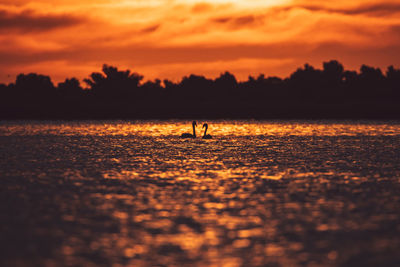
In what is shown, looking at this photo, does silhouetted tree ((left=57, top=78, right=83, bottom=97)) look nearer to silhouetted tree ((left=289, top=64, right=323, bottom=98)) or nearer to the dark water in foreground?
silhouetted tree ((left=289, top=64, right=323, bottom=98))

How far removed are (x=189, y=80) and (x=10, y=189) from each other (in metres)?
154

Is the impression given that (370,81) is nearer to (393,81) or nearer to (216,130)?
(393,81)

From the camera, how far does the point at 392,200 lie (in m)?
19.0

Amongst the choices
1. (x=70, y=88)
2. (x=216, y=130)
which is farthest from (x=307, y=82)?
(x=216, y=130)

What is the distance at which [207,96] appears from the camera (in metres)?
173

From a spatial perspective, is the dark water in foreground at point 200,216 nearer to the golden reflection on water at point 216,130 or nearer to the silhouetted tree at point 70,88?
the golden reflection on water at point 216,130

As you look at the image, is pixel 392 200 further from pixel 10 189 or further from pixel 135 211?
pixel 10 189

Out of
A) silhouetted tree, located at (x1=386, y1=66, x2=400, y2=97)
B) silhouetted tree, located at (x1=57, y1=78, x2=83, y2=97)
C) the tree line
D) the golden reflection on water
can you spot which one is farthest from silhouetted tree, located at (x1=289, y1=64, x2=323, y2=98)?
silhouetted tree, located at (x1=57, y1=78, x2=83, y2=97)

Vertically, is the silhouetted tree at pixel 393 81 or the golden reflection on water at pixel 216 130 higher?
the silhouetted tree at pixel 393 81

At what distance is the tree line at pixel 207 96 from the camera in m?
166

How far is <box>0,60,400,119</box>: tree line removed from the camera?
165750 millimetres

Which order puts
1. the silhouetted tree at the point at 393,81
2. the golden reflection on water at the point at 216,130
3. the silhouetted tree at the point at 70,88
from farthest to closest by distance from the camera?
1. the silhouetted tree at the point at 70,88
2. the silhouetted tree at the point at 393,81
3. the golden reflection on water at the point at 216,130

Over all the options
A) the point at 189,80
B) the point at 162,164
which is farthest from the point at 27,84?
the point at 162,164

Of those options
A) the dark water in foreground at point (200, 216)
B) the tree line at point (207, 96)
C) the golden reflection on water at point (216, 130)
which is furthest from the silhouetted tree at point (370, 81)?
the dark water in foreground at point (200, 216)
